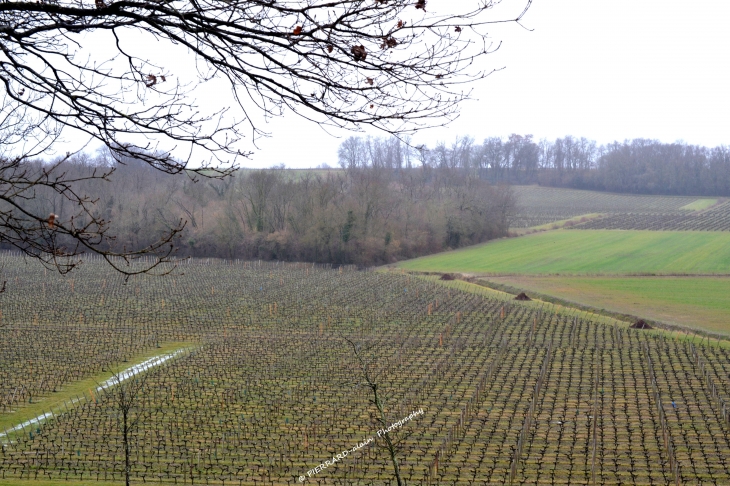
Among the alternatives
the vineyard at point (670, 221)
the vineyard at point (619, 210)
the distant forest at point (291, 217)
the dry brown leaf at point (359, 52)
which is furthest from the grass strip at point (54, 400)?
the vineyard at point (619, 210)

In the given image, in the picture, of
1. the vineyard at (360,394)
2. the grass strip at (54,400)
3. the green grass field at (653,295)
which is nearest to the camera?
the vineyard at (360,394)

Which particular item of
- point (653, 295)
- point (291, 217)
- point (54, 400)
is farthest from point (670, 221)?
point (54, 400)

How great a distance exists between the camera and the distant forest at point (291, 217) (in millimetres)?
57031

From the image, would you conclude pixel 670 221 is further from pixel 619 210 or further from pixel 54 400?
pixel 54 400

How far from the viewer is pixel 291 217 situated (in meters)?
59.6

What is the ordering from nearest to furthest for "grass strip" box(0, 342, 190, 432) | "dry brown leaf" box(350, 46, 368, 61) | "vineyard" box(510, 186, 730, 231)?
"dry brown leaf" box(350, 46, 368, 61)
"grass strip" box(0, 342, 190, 432)
"vineyard" box(510, 186, 730, 231)

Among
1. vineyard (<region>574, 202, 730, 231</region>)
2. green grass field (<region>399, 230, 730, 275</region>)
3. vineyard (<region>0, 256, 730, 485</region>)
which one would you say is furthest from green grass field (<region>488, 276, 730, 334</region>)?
vineyard (<region>574, 202, 730, 231</region>)

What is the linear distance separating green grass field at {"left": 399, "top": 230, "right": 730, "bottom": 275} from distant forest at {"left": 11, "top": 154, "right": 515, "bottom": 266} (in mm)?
3316

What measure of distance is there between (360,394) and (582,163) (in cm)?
10564

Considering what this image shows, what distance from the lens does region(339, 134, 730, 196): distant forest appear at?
309 ft

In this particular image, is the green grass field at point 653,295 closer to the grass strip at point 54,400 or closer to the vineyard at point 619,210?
the grass strip at point 54,400

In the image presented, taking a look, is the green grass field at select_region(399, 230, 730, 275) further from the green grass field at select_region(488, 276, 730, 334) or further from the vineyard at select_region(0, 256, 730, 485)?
the vineyard at select_region(0, 256, 730, 485)

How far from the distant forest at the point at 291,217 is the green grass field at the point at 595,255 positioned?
3.32 m

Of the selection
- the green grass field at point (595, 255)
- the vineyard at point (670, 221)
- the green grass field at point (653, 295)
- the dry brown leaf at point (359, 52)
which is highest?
the dry brown leaf at point (359, 52)
